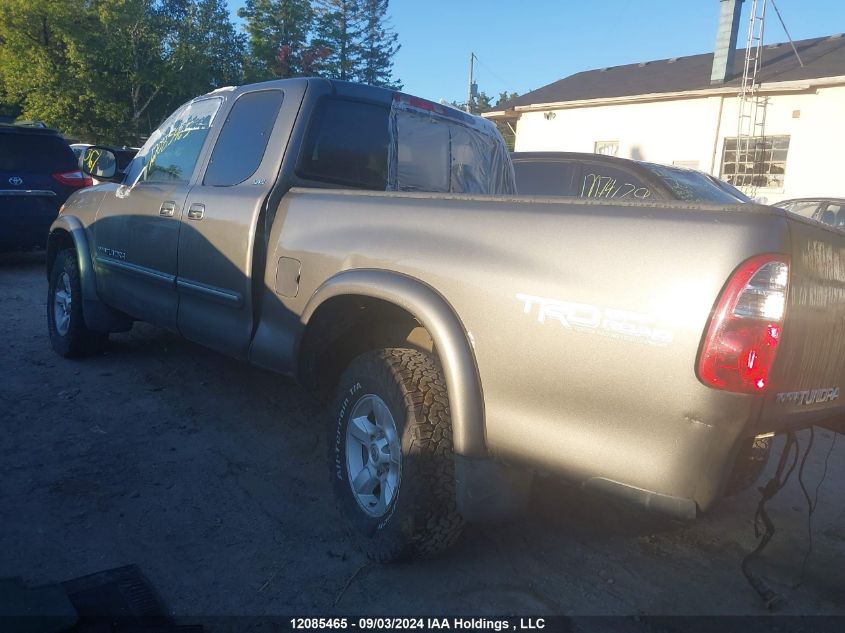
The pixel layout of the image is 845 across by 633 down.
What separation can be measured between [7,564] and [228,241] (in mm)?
1760

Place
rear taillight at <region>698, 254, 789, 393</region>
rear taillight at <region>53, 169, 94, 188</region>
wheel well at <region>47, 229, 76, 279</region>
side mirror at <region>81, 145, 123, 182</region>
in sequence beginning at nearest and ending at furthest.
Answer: rear taillight at <region>698, 254, 789, 393</region>, side mirror at <region>81, 145, 123, 182</region>, wheel well at <region>47, 229, 76, 279</region>, rear taillight at <region>53, 169, 94, 188</region>

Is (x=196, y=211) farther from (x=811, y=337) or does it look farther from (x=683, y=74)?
(x=683, y=74)

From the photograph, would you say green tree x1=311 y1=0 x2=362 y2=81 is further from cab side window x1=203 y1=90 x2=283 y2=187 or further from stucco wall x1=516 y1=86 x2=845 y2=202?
cab side window x1=203 y1=90 x2=283 y2=187

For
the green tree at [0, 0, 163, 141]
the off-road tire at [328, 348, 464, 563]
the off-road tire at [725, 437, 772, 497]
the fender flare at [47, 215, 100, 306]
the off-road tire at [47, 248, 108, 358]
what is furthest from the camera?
the green tree at [0, 0, 163, 141]

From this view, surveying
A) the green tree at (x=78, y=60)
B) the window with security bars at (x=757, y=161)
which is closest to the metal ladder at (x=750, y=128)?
the window with security bars at (x=757, y=161)

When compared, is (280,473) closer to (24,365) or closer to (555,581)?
(555,581)

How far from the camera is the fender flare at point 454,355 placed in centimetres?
232

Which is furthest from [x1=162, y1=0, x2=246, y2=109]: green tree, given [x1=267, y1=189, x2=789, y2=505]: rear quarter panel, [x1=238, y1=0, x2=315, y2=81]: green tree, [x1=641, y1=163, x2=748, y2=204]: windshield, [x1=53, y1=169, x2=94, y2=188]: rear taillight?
[x1=267, y1=189, x2=789, y2=505]: rear quarter panel

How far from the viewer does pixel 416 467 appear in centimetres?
248

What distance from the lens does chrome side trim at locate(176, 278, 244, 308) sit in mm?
3500

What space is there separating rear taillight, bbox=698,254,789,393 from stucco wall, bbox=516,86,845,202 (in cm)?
1510

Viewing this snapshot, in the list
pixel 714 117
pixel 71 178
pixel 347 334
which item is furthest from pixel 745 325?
pixel 714 117

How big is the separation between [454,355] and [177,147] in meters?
2.98

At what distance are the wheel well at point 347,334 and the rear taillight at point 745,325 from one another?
1150 millimetres
